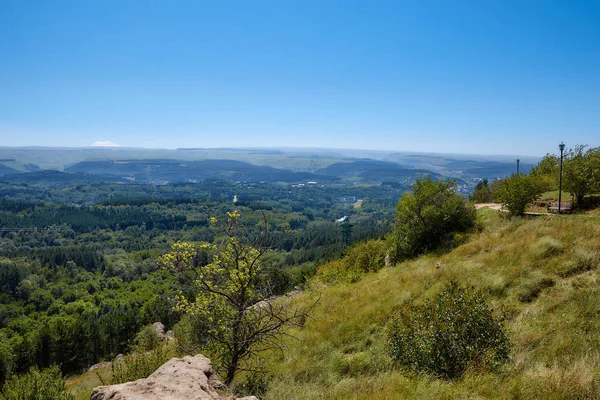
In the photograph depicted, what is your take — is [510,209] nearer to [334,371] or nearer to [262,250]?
[334,371]

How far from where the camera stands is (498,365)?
6.36m

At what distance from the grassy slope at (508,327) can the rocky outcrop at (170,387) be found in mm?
2014

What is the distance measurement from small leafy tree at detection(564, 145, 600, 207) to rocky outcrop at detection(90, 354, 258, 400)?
990 inches

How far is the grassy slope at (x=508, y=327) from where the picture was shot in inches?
232

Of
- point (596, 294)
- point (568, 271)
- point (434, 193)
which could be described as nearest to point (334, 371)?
point (596, 294)

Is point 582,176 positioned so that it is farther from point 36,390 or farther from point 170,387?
point 36,390

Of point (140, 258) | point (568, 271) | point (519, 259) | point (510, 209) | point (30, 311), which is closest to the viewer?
point (568, 271)

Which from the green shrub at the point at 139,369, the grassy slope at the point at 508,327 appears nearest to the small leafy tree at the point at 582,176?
the grassy slope at the point at 508,327

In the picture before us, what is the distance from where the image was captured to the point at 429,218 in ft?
75.7

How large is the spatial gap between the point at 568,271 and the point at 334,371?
860 cm

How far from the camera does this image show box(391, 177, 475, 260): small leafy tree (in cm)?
2284

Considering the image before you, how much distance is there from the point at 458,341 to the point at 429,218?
57.2 ft

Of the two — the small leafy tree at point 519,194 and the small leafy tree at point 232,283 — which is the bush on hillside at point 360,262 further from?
the small leafy tree at point 232,283

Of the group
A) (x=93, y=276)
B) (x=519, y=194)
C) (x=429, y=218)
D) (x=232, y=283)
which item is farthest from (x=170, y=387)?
(x=93, y=276)
